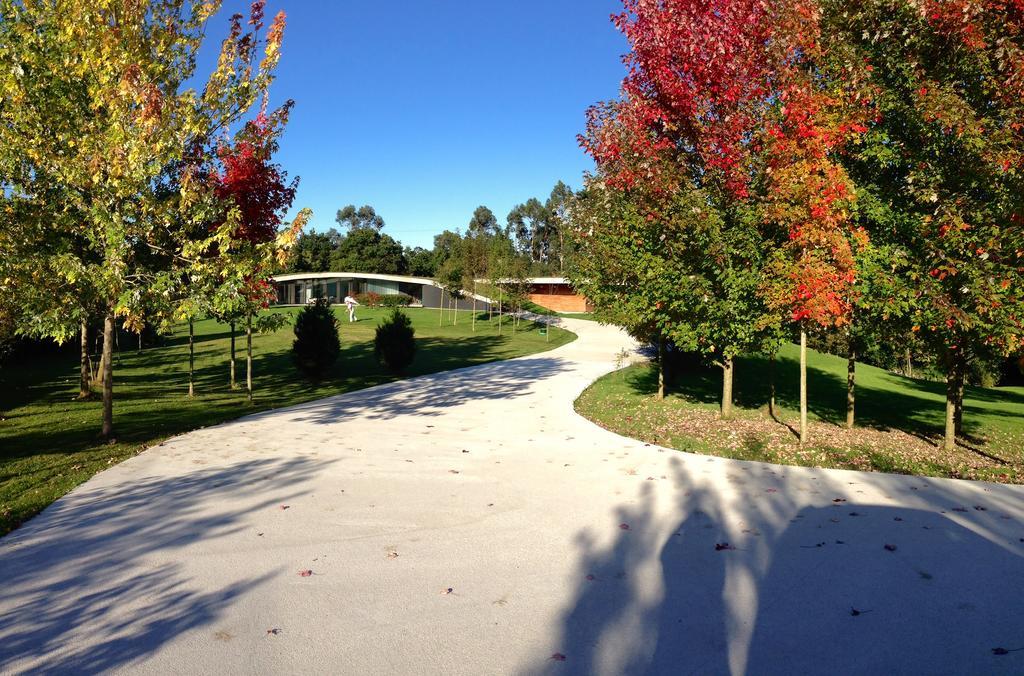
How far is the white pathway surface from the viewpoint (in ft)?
12.7

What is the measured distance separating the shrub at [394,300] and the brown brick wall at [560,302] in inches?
499

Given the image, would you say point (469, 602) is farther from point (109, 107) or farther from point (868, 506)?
point (109, 107)

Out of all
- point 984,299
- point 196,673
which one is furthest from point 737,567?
point 984,299

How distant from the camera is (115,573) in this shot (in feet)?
16.5

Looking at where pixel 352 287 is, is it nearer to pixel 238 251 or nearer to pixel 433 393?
pixel 433 393

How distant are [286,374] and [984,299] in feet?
60.9

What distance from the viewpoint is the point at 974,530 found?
19.1 ft

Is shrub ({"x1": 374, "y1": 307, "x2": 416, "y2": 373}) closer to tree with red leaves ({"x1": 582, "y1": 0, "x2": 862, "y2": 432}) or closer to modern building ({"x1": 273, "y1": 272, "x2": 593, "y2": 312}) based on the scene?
tree with red leaves ({"x1": 582, "y1": 0, "x2": 862, "y2": 432})

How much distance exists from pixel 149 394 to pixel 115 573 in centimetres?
1253

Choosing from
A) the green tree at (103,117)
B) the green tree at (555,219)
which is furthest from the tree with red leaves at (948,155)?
the green tree at (555,219)

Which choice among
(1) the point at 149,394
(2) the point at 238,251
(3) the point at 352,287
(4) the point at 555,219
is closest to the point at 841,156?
(2) the point at 238,251

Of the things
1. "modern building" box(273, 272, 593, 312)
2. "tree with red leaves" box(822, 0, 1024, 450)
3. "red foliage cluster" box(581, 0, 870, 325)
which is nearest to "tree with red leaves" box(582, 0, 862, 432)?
"red foliage cluster" box(581, 0, 870, 325)

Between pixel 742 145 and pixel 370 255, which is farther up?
pixel 370 255

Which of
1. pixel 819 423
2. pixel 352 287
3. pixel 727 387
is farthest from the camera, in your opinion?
pixel 352 287
